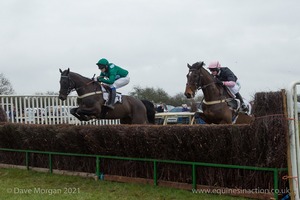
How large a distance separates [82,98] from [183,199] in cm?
486

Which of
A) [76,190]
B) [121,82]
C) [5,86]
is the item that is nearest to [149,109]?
[121,82]

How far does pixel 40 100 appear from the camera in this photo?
1296 cm

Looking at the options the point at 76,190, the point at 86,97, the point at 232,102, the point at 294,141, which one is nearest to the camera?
the point at 294,141

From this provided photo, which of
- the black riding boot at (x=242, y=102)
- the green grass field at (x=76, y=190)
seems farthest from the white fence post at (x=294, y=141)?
the black riding boot at (x=242, y=102)

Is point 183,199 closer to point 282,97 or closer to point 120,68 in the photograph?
point 282,97

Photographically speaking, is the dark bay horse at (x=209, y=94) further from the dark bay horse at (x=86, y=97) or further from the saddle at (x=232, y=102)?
the dark bay horse at (x=86, y=97)

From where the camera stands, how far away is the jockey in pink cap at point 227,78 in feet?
28.0

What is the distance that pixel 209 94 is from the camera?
8.26 meters

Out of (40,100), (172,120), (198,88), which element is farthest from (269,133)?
(172,120)

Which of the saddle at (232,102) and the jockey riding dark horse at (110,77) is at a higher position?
the jockey riding dark horse at (110,77)

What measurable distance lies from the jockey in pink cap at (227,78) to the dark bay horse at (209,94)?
0.82 feet

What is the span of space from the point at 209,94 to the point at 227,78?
0.69 m

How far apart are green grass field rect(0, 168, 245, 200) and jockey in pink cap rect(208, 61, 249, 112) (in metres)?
3.48

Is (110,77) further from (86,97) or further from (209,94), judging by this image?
(209,94)
